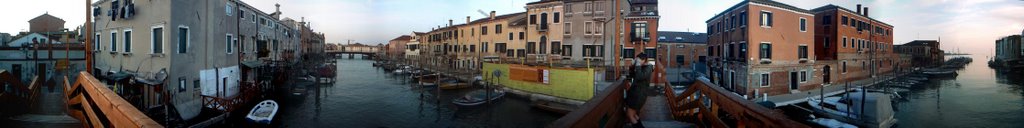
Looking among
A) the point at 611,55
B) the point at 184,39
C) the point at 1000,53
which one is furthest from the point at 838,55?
the point at 1000,53

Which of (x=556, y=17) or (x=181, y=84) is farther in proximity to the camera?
(x=556, y=17)

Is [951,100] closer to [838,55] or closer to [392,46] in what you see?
[838,55]

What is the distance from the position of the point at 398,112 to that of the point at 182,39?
12626 millimetres

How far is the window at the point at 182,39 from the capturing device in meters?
19.0

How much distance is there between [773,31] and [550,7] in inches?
631

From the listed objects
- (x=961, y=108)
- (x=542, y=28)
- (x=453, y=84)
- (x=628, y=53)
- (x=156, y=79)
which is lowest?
(x=961, y=108)

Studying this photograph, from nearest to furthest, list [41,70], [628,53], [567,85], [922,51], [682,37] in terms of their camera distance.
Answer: [567,85] → [41,70] → [628,53] → [682,37] → [922,51]

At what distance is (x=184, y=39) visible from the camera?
19.3 m

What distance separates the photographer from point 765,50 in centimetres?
2845

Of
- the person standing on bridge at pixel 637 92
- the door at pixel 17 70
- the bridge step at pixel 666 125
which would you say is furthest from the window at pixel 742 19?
the door at pixel 17 70

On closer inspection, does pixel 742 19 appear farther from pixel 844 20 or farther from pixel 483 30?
pixel 483 30

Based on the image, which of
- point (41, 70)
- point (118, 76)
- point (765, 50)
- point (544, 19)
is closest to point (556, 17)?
point (544, 19)

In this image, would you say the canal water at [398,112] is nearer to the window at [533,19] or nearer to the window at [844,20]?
the window at [533,19]

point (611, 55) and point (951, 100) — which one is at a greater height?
point (611, 55)
